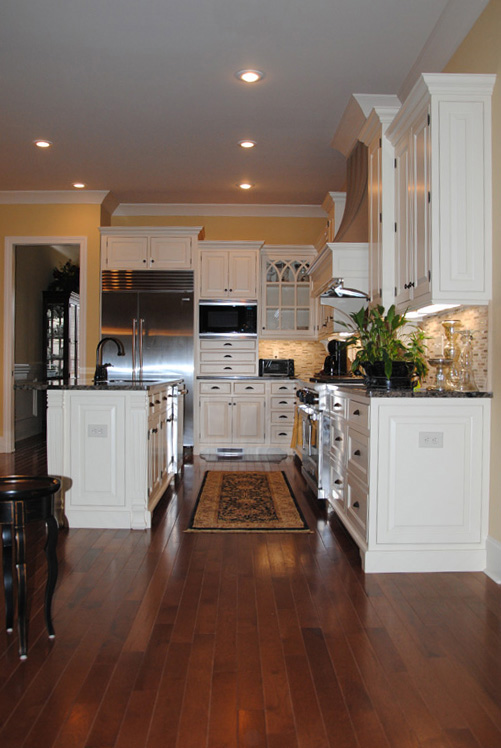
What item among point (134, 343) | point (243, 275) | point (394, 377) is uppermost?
point (243, 275)

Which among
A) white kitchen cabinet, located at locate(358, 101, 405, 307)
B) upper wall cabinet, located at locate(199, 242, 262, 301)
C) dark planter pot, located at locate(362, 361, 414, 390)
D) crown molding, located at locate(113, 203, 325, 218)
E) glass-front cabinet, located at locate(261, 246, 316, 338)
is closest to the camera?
dark planter pot, located at locate(362, 361, 414, 390)

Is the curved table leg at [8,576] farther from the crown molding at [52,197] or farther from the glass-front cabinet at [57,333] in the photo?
the glass-front cabinet at [57,333]

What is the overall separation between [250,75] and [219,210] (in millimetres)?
3260

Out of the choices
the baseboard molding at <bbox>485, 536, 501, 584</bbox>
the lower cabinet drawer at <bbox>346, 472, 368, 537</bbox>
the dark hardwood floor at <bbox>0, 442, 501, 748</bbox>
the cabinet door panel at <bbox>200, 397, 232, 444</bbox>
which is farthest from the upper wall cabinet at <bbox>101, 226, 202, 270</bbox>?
the baseboard molding at <bbox>485, 536, 501, 584</bbox>

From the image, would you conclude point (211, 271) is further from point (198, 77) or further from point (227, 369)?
point (198, 77)

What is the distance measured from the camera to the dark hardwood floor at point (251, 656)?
1618 mm

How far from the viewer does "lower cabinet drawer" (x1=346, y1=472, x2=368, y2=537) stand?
2.98 m

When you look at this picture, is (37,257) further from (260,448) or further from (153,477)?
(153,477)

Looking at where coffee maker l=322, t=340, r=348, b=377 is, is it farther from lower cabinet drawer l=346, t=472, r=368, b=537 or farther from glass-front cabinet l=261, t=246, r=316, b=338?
lower cabinet drawer l=346, t=472, r=368, b=537

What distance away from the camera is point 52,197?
6.70 meters

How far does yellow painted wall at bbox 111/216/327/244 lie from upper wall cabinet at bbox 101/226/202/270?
0.53 metres

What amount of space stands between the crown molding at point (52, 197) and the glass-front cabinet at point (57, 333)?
2000 mm

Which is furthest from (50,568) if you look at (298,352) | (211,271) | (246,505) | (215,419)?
(298,352)

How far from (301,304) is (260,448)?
69.5 inches
